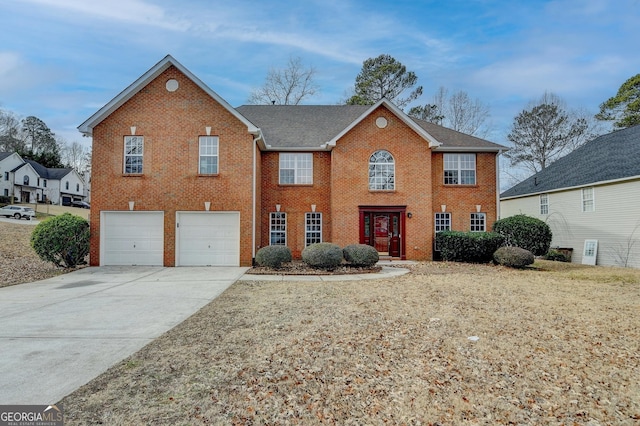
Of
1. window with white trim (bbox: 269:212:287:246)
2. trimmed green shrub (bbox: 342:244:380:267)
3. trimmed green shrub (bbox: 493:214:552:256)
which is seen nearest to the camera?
trimmed green shrub (bbox: 342:244:380:267)

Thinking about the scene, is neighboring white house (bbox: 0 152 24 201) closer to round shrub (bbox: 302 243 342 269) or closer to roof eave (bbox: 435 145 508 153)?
round shrub (bbox: 302 243 342 269)

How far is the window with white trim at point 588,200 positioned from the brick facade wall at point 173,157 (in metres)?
16.6

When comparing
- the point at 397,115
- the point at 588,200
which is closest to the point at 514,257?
the point at 588,200

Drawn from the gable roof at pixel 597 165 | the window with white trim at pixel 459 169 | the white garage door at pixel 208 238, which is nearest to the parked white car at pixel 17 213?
the white garage door at pixel 208 238

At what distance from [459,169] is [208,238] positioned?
1259 cm

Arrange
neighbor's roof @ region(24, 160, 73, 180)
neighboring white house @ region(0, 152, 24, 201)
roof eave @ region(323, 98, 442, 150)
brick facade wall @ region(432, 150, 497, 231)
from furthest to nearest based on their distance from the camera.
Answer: neighbor's roof @ region(24, 160, 73, 180)
neighboring white house @ region(0, 152, 24, 201)
brick facade wall @ region(432, 150, 497, 231)
roof eave @ region(323, 98, 442, 150)

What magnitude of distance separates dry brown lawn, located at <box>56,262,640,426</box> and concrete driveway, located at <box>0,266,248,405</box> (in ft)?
1.40

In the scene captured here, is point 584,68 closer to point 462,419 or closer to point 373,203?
point 373,203

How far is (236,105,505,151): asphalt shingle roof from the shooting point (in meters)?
17.0

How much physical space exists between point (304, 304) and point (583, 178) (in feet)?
57.7

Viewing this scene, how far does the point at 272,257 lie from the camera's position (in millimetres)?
13117

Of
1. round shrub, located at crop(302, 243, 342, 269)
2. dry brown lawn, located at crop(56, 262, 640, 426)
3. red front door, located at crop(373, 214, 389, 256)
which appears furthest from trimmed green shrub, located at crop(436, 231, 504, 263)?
dry brown lawn, located at crop(56, 262, 640, 426)

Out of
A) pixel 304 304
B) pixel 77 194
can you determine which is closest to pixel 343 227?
pixel 304 304

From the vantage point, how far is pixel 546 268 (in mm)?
14438
